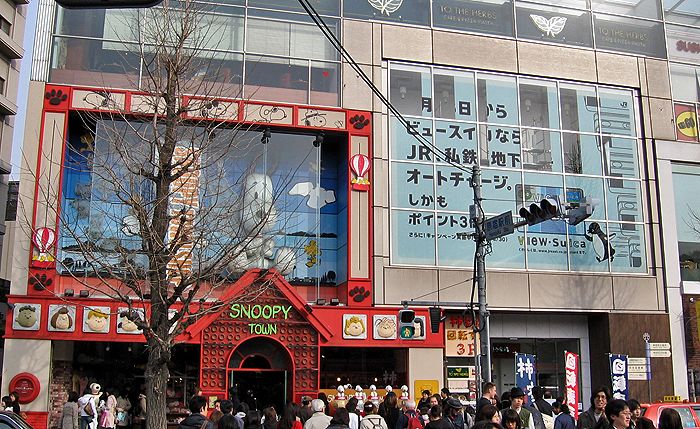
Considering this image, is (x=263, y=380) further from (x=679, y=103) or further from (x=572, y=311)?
(x=679, y=103)

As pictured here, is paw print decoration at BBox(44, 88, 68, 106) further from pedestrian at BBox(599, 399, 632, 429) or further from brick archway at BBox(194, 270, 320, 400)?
pedestrian at BBox(599, 399, 632, 429)

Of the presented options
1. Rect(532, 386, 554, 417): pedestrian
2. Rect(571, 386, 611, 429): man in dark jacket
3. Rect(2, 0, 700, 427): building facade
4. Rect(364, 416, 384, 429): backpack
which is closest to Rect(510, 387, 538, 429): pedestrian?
Rect(571, 386, 611, 429): man in dark jacket

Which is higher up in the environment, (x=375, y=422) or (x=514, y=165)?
(x=514, y=165)

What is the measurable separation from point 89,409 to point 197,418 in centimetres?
973

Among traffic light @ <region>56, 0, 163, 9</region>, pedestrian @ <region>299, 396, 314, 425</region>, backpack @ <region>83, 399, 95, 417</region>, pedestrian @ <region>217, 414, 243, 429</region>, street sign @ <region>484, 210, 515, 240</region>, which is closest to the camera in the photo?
traffic light @ <region>56, 0, 163, 9</region>

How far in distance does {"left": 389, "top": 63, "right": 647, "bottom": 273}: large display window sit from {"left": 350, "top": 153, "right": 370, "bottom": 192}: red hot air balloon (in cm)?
101

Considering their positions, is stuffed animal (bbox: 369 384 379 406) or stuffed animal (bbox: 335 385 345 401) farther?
stuffed animal (bbox: 369 384 379 406)

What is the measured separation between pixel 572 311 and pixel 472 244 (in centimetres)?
403

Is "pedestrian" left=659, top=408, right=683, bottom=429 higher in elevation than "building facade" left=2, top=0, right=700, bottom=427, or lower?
lower

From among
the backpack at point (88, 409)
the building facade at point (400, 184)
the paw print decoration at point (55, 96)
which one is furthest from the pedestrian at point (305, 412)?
the paw print decoration at point (55, 96)

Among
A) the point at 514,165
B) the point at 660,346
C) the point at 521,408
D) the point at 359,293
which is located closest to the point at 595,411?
the point at 521,408

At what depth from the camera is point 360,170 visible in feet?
76.9

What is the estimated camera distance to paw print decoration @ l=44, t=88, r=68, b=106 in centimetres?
2185

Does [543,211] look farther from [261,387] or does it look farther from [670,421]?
[261,387]
